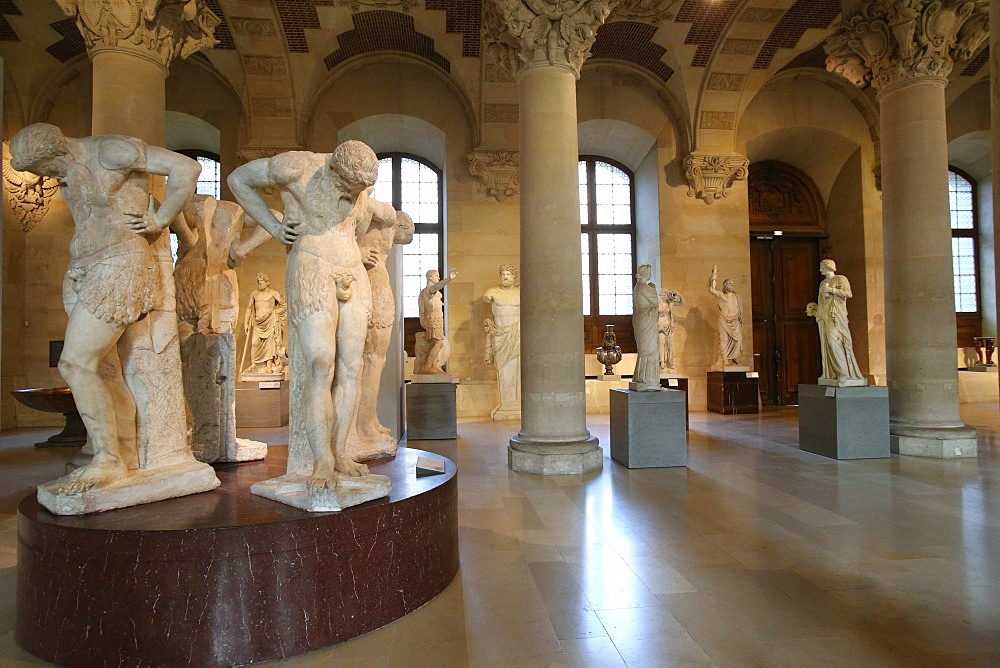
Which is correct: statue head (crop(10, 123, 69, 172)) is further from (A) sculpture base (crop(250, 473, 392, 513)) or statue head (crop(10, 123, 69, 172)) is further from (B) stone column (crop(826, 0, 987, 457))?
(B) stone column (crop(826, 0, 987, 457))

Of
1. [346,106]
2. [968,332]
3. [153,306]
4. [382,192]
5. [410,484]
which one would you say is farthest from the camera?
[968,332]

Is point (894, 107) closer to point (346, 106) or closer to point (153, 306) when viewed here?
point (153, 306)

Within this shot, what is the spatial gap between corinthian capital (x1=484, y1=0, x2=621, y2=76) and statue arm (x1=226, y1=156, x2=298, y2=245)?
15.2 ft

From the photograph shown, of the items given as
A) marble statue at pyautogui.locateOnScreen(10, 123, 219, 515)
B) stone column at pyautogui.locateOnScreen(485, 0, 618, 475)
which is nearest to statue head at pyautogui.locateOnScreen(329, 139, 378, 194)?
marble statue at pyautogui.locateOnScreen(10, 123, 219, 515)

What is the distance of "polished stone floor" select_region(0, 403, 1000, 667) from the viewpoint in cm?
265

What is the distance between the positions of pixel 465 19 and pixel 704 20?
4861 millimetres

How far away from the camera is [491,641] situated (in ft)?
9.01

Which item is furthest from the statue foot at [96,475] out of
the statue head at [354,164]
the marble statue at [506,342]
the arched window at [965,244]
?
the arched window at [965,244]

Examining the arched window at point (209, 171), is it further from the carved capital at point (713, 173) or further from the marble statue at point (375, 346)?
the marble statue at point (375, 346)

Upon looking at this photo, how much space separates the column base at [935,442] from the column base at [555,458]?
4.00m

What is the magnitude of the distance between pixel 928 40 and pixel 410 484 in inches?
344

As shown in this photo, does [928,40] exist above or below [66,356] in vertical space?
above

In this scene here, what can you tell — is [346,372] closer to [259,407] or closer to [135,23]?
[135,23]

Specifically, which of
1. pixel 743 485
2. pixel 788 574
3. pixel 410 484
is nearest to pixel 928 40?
pixel 743 485
